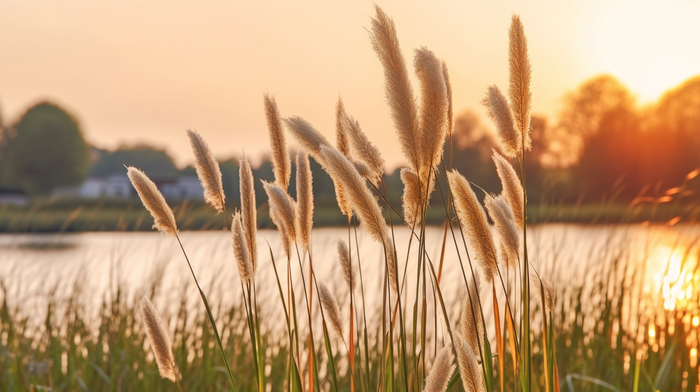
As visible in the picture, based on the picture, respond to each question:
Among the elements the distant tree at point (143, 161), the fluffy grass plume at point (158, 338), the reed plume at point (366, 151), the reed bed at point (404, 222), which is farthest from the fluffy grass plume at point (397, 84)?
the distant tree at point (143, 161)

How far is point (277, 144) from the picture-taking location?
131 cm

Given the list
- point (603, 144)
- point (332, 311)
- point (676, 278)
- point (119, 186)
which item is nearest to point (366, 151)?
point (332, 311)

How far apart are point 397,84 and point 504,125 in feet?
0.98

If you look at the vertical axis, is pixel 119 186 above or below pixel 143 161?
below

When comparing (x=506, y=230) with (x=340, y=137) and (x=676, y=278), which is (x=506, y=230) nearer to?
(x=340, y=137)

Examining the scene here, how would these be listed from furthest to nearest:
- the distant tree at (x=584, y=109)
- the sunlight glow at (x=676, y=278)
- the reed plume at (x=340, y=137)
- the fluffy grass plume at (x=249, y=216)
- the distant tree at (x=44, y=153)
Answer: the distant tree at (x=44, y=153) < the distant tree at (x=584, y=109) < the sunlight glow at (x=676, y=278) < the reed plume at (x=340, y=137) < the fluffy grass plume at (x=249, y=216)

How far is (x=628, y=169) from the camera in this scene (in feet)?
102

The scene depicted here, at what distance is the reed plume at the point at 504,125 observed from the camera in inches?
47.9

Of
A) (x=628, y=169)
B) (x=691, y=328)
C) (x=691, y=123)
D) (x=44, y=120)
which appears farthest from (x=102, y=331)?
(x=44, y=120)

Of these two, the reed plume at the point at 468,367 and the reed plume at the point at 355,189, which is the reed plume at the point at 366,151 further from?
the reed plume at the point at 468,367

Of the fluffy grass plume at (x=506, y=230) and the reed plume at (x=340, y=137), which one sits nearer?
the fluffy grass plume at (x=506, y=230)

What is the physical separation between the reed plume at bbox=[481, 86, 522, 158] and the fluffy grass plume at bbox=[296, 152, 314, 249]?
401mm

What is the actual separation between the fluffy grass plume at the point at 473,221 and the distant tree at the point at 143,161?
225 ft

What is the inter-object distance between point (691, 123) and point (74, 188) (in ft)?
153
